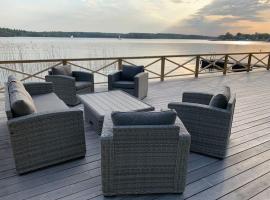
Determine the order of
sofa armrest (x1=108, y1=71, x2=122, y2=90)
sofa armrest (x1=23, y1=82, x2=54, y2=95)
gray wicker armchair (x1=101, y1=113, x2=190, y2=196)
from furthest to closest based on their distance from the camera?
1. sofa armrest (x1=108, y1=71, x2=122, y2=90)
2. sofa armrest (x1=23, y1=82, x2=54, y2=95)
3. gray wicker armchair (x1=101, y1=113, x2=190, y2=196)

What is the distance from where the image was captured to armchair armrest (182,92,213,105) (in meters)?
2.99

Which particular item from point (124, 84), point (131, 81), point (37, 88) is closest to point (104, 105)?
point (37, 88)

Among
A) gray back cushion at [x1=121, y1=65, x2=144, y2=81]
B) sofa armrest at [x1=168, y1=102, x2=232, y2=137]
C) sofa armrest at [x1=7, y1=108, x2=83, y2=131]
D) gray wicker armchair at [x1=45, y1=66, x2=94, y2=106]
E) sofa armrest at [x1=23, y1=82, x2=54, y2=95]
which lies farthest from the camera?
gray back cushion at [x1=121, y1=65, x2=144, y2=81]

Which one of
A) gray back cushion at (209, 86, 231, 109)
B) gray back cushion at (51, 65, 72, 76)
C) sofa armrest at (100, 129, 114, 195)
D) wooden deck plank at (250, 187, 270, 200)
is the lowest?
wooden deck plank at (250, 187, 270, 200)

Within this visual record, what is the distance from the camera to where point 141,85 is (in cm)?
474

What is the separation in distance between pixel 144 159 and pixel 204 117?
101 cm

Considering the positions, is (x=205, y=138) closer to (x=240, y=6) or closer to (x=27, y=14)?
(x=27, y=14)

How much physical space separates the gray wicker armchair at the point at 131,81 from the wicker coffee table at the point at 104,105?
35.4 inches

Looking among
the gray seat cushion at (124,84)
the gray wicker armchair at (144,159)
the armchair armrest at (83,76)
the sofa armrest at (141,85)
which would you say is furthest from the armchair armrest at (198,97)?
the armchair armrest at (83,76)

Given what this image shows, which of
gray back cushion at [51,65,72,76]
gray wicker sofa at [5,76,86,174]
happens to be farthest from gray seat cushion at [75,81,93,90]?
gray wicker sofa at [5,76,86,174]

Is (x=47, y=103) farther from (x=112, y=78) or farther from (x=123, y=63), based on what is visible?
(x=123, y=63)

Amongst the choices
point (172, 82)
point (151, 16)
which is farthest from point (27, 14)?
point (172, 82)

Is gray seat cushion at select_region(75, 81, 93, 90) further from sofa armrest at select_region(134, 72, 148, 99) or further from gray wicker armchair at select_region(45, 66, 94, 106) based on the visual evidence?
sofa armrest at select_region(134, 72, 148, 99)

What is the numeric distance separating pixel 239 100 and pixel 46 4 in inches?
237
